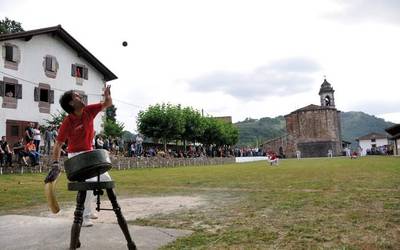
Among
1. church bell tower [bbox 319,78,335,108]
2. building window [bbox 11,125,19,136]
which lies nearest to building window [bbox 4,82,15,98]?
building window [bbox 11,125,19,136]

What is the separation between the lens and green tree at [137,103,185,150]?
43.6m

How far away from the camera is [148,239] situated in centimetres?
496

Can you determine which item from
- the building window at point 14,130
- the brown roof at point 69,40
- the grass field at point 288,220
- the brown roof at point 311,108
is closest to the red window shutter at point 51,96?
the building window at point 14,130

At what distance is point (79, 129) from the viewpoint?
4934mm

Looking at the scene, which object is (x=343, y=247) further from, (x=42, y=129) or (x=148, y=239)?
(x=42, y=129)

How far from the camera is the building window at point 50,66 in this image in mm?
34562

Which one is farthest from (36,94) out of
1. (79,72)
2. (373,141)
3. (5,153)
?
(373,141)

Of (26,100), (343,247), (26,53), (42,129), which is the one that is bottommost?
(343,247)

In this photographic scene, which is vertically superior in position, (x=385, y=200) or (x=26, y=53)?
(x=26, y=53)

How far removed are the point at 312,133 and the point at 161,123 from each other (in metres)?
50.2

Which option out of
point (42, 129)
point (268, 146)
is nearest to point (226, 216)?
point (42, 129)

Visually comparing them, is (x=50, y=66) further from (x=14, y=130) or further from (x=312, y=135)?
(x=312, y=135)

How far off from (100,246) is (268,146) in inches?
3307

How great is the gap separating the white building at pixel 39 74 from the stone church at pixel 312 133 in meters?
54.8
